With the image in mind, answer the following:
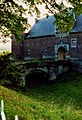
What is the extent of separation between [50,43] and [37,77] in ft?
22.4

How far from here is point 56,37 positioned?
44094 mm

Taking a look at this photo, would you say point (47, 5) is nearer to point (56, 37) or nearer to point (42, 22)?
point (56, 37)

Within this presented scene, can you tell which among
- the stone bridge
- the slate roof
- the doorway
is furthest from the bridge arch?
the slate roof

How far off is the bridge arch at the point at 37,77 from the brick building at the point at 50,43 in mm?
5193

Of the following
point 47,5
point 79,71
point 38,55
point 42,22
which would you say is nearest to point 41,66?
point 79,71

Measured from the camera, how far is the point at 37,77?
42000 millimetres

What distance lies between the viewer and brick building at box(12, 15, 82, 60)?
41.2 m

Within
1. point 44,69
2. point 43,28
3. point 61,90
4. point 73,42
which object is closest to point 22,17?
point 61,90

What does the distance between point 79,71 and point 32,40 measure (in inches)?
479

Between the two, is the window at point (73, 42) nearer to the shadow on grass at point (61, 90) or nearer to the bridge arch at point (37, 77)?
the shadow on grass at point (61, 90)

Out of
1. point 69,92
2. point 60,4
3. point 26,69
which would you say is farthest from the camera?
point 26,69

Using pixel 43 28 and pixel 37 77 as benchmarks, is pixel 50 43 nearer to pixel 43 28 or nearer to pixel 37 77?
pixel 43 28

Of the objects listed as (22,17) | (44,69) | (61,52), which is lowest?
(44,69)

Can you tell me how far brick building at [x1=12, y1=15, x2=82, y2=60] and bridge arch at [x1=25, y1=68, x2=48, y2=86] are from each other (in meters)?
5.19
